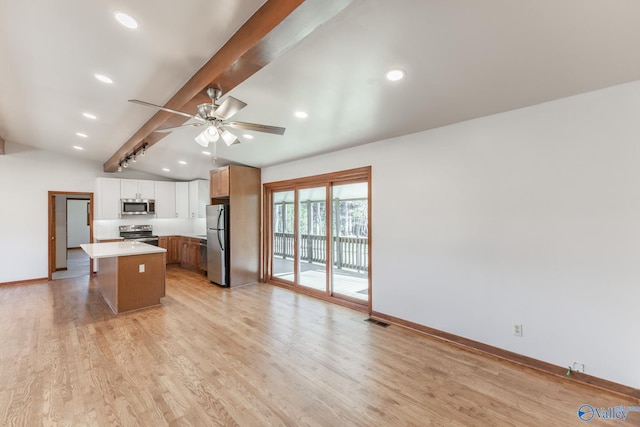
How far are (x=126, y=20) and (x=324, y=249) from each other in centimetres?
392

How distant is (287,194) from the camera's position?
5781 millimetres

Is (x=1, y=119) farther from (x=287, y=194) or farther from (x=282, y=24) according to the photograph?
(x=282, y=24)

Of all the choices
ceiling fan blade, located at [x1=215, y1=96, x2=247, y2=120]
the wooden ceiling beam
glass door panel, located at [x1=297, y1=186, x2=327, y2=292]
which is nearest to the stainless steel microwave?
glass door panel, located at [x1=297, y1=186, x2=327, y2=292]

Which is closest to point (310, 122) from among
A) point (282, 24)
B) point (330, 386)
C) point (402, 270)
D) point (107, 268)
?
point (282, 24)

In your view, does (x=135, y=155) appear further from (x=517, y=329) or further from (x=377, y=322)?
(x=517, y=329)

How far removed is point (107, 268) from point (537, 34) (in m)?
5.97

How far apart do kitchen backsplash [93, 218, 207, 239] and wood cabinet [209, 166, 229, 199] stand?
2319 mm

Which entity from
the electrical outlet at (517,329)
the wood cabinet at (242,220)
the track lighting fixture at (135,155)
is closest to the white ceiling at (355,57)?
the track lighting fixture at (135,155)

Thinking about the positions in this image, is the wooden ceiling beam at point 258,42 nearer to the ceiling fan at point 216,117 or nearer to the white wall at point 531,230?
the ceiling fan at point 216,117

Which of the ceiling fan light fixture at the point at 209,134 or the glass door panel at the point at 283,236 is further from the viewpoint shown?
the glass door panel at the point at 283,236

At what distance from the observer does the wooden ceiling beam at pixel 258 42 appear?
1574mm

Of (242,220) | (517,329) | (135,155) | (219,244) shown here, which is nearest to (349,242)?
(242,220)

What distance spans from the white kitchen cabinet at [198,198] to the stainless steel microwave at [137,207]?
0.97 m

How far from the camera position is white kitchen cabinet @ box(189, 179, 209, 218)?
770 cm
